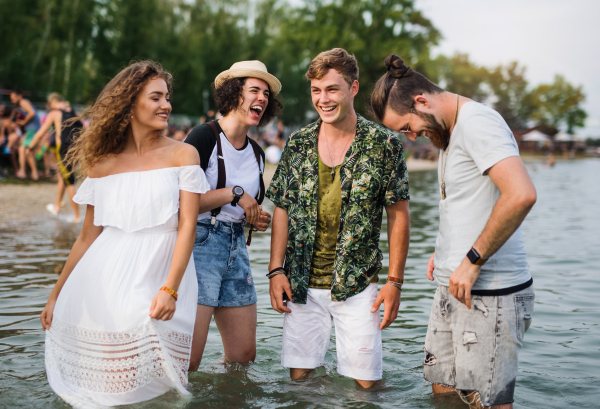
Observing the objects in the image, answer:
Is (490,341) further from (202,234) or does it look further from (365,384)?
(202,234)

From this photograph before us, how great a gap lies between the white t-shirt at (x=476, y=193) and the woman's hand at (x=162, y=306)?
1.54 meters

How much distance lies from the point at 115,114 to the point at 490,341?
8.09 feet

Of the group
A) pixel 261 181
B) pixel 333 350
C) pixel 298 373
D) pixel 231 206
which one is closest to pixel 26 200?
pixel 333 350

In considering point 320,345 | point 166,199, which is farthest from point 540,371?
point 166,199

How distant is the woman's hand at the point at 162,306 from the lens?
10.3 feet

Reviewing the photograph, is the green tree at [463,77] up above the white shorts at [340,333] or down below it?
above

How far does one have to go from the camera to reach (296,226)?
391 centimetres

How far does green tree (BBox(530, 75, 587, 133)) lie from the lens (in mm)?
91000

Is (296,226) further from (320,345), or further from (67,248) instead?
(67,248)

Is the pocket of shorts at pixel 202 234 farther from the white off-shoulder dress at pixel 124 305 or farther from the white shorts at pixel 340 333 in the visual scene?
the white shorts at pixel 340 333

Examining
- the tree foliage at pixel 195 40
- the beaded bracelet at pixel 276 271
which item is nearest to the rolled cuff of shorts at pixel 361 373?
the beaded bracelet at pixel 276 271

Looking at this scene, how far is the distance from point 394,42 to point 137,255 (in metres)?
49.5

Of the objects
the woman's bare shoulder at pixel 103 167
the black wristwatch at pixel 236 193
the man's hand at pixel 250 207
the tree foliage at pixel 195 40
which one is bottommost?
the man's hand at pixel 250 207

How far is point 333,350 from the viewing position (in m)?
5.46
